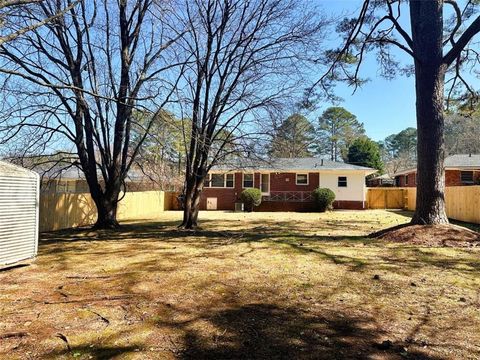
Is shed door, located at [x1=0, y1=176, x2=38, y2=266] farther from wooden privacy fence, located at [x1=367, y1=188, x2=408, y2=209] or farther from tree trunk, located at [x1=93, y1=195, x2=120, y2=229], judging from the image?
wooden privacy fence, located at [x1=367, y1=188, x2=408, y2=209]

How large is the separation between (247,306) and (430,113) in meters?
7.54

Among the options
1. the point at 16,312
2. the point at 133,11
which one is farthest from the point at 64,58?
the point at 16,312

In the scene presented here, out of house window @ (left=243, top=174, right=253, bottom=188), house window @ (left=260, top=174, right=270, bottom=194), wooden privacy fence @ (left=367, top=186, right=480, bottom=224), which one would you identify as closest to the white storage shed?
wooden privacy fence @ (left=367, top=186, right=480, bottom=224)

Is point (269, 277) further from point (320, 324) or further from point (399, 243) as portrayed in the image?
point (399, 243)

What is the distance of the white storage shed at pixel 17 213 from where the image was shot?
561cm

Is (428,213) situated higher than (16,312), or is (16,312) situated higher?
(428,213)

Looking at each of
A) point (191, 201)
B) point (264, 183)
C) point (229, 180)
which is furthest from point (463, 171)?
point (191, 201)

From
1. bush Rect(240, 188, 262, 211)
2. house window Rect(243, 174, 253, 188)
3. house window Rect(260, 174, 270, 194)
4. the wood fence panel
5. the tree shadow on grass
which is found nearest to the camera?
the tree shadow on grass

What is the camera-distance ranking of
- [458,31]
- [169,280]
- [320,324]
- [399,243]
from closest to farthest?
1. [320,324]
2. [169,280]
3. [399,243]
4. [458,31]

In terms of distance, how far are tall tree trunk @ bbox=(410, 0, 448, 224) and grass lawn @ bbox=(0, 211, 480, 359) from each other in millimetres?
1836

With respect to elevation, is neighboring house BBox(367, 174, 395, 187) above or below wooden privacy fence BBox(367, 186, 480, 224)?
above

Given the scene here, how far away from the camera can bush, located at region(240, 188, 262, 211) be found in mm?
23703

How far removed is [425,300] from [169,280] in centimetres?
339

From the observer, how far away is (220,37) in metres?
12.0
